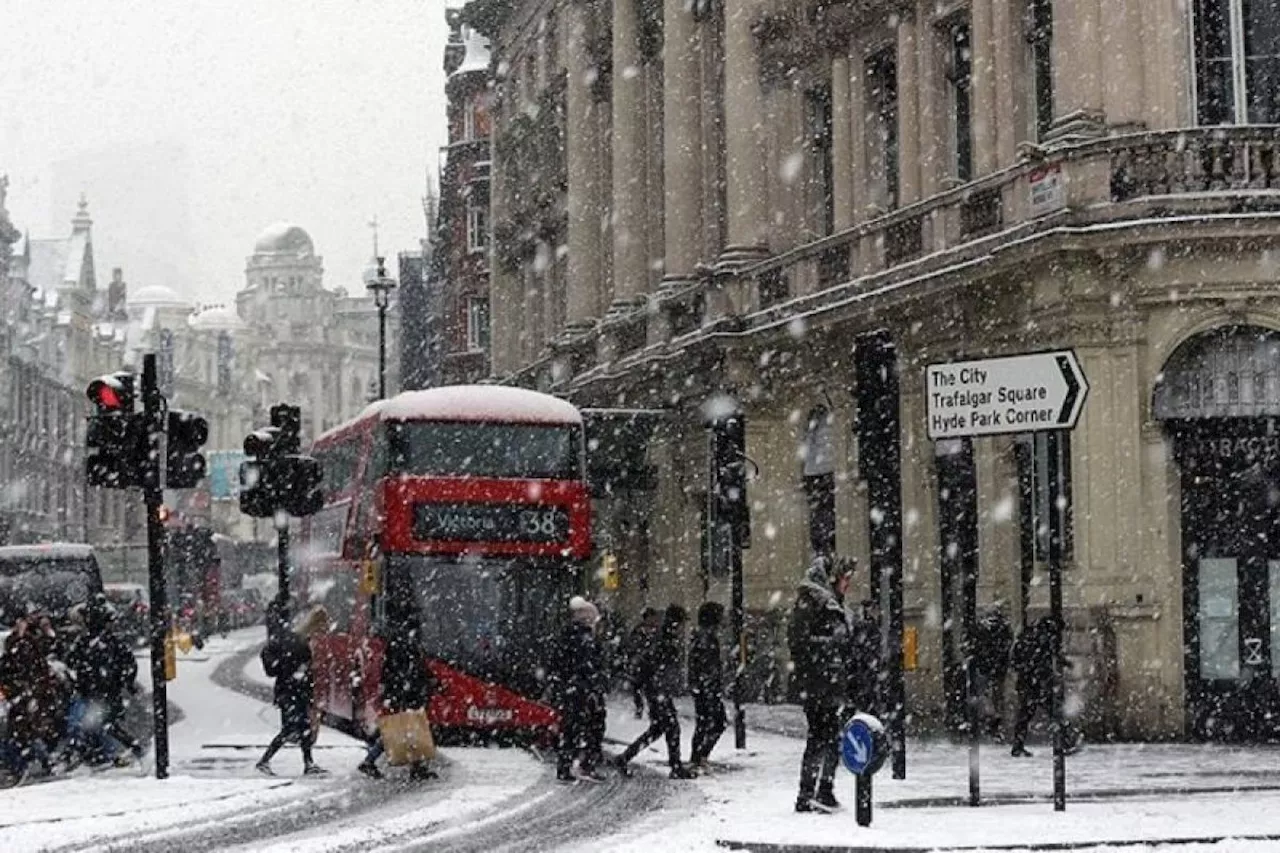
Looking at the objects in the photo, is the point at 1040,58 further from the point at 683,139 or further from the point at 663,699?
the point at 683,139

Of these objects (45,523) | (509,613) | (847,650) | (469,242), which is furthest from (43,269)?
(847,650)

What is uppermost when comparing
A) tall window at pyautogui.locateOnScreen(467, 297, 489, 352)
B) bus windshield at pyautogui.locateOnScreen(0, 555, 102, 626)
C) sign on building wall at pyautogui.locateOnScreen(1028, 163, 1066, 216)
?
tall window at pyautogui.locateOnScreen(467, 297, 489, 352)

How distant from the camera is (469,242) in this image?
2975 inches

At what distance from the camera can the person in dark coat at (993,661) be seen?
26.0 meters

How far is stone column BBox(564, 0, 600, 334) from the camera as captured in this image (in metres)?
51.4

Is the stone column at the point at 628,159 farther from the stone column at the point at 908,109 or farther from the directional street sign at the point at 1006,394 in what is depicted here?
the directional street sign at the point at 1006,394

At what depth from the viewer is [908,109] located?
1329 inches

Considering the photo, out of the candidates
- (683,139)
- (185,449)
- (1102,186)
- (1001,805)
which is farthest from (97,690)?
(683,139)

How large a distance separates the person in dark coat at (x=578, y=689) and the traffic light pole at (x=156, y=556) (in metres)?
3.66

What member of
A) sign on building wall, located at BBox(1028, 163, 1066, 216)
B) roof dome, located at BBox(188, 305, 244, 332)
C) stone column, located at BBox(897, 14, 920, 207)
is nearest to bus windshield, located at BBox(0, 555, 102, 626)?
stone column, located at BBox(897, 14, 920, 207)

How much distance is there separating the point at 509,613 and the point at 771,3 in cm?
1638

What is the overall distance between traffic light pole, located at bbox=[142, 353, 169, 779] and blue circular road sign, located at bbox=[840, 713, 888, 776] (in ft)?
25.5

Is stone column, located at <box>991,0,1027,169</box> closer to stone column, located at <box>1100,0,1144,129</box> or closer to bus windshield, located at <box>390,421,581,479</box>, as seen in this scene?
stone column, located at <box>1100,0,1144,129</box>

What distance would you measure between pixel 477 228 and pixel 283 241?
119 meters
